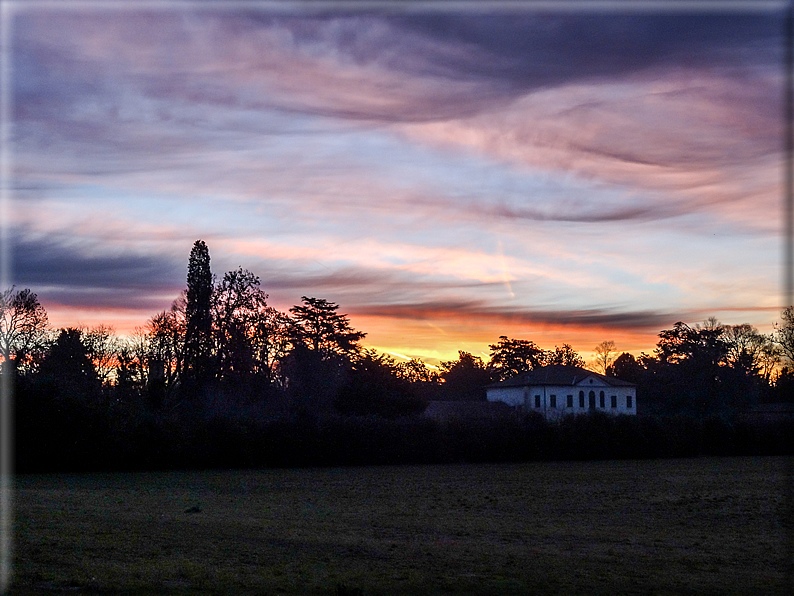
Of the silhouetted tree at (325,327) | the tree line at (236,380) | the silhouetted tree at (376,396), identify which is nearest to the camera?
the tree line at (236,380)

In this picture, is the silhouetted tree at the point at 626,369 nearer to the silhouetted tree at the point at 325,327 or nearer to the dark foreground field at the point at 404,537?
the silhouetted tree at the point at 325,327

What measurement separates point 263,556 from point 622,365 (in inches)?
3027

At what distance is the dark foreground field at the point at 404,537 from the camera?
29.7 feet

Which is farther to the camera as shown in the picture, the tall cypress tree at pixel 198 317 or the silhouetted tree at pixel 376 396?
the tall cypress tree at pixel 198 317

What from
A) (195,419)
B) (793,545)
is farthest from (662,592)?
(195,419)

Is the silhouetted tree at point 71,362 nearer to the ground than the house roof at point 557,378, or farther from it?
farther from it

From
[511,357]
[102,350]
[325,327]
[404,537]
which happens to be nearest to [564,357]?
[511,357]

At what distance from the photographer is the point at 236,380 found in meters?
47.4

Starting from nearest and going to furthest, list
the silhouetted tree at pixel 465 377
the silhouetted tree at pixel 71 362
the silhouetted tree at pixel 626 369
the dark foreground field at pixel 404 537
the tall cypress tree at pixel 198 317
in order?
1. the dark foreground field at pixel 404 537
2. the silhouetted tree at pixel 71 362
3. the tall cypress tree at pixel 198 317
4. the silhouetted tree at pixel 626 369
5. the silhouetted tree at pixel 465 377

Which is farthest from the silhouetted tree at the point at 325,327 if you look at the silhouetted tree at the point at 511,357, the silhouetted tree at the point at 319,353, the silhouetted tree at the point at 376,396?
the silhouetted tree at the point at 511,357

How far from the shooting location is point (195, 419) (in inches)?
1412

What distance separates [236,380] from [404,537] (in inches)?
1396

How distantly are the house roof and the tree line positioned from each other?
5.30 metres

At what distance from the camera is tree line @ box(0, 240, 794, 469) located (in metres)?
33.1
